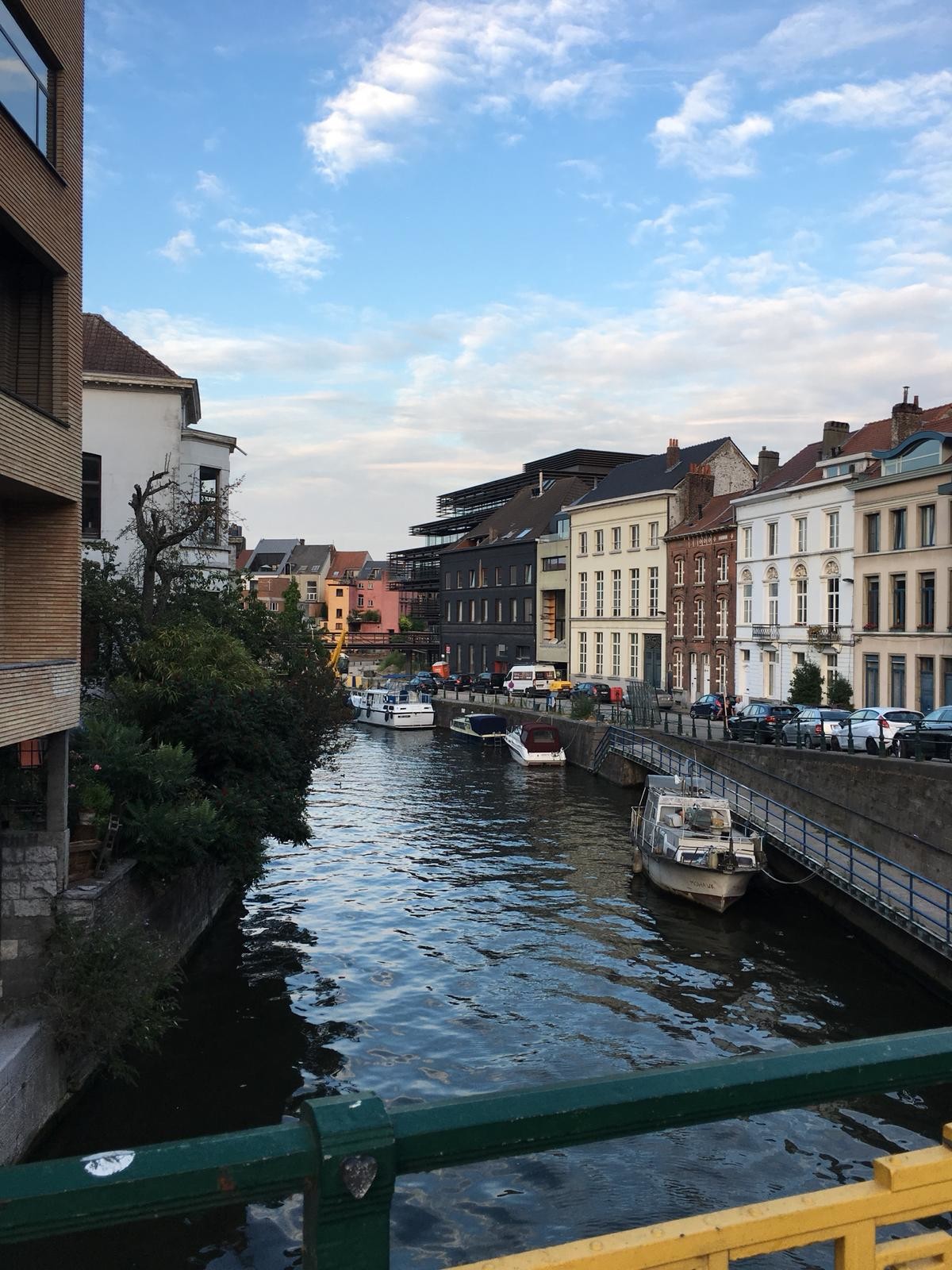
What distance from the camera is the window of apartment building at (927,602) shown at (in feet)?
122

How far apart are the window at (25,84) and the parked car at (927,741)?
21498 millimetres

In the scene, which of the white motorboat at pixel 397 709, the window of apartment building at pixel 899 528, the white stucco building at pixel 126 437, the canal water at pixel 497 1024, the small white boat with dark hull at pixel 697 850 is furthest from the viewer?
the white motorboat at pixel 397 709

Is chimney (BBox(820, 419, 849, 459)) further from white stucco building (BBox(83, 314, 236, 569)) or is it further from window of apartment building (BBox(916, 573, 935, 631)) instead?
white stucco building (BBox(83, 314, 236, 569))

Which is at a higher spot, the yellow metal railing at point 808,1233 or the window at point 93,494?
the window at point 93,494

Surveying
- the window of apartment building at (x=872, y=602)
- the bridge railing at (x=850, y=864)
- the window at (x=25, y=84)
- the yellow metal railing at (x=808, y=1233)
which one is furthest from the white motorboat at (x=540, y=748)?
the yellow metal railing at (x=808, y=1233)

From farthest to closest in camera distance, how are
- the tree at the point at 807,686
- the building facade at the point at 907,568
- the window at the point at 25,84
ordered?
1. the tree at the point at 807,686
2. the building facade at the point at 907,568
3. the window at the point at 25,84

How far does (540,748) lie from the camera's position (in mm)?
47688

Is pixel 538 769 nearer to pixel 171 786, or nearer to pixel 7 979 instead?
pixel 171 786

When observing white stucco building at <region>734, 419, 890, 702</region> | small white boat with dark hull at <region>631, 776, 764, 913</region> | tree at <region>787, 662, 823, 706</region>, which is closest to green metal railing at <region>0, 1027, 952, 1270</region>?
small white boat with dark hull at <region>631, 776, 764, 913</region>

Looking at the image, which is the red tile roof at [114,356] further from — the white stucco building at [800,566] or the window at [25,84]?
the white stucco building at [800,566]

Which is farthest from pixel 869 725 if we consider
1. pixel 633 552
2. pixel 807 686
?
pixel 633 552

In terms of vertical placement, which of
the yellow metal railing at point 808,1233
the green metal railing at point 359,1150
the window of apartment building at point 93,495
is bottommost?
the yellow metal railing at point 808,1233

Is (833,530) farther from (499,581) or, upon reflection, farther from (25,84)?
(25,84)

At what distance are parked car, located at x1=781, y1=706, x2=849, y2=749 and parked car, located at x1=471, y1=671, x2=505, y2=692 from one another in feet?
108
